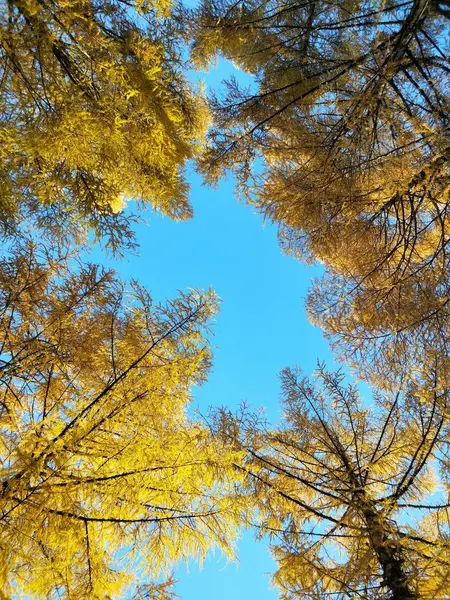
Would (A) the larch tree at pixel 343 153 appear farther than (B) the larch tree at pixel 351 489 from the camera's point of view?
Yes

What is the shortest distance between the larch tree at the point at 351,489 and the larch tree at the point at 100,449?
617 millimetres

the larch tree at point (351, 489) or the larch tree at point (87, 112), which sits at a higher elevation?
the larch tree at point (87, 112)

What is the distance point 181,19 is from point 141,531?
5.51 m

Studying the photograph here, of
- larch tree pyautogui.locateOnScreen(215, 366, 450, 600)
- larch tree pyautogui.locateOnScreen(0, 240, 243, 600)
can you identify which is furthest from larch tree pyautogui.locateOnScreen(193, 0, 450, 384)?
larch tree pyautogui.locateOnScreen(0, 240, 243, 600)

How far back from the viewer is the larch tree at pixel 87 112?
9.18 ft

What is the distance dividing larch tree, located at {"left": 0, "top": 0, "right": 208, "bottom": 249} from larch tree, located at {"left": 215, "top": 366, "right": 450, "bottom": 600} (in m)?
2.88

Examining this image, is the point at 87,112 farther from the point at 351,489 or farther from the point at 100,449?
the point at 351,489

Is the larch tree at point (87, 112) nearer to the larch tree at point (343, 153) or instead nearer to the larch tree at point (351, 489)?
the larch tree at point (343, 153)

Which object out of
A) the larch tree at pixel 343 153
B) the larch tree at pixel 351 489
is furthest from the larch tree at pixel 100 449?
the larch tree at pixel 343 153

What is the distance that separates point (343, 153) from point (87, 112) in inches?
93.2

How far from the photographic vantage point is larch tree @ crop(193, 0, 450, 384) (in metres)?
3.77

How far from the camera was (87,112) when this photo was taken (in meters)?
2.94

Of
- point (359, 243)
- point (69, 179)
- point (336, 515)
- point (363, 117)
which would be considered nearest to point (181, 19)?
→ point (69, 179)

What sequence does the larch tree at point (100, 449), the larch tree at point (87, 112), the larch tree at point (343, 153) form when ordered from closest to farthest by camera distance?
the larch tree at point (100, 449) → the larch tree at point (87, 112) → the larch tree at point (343, 153)
